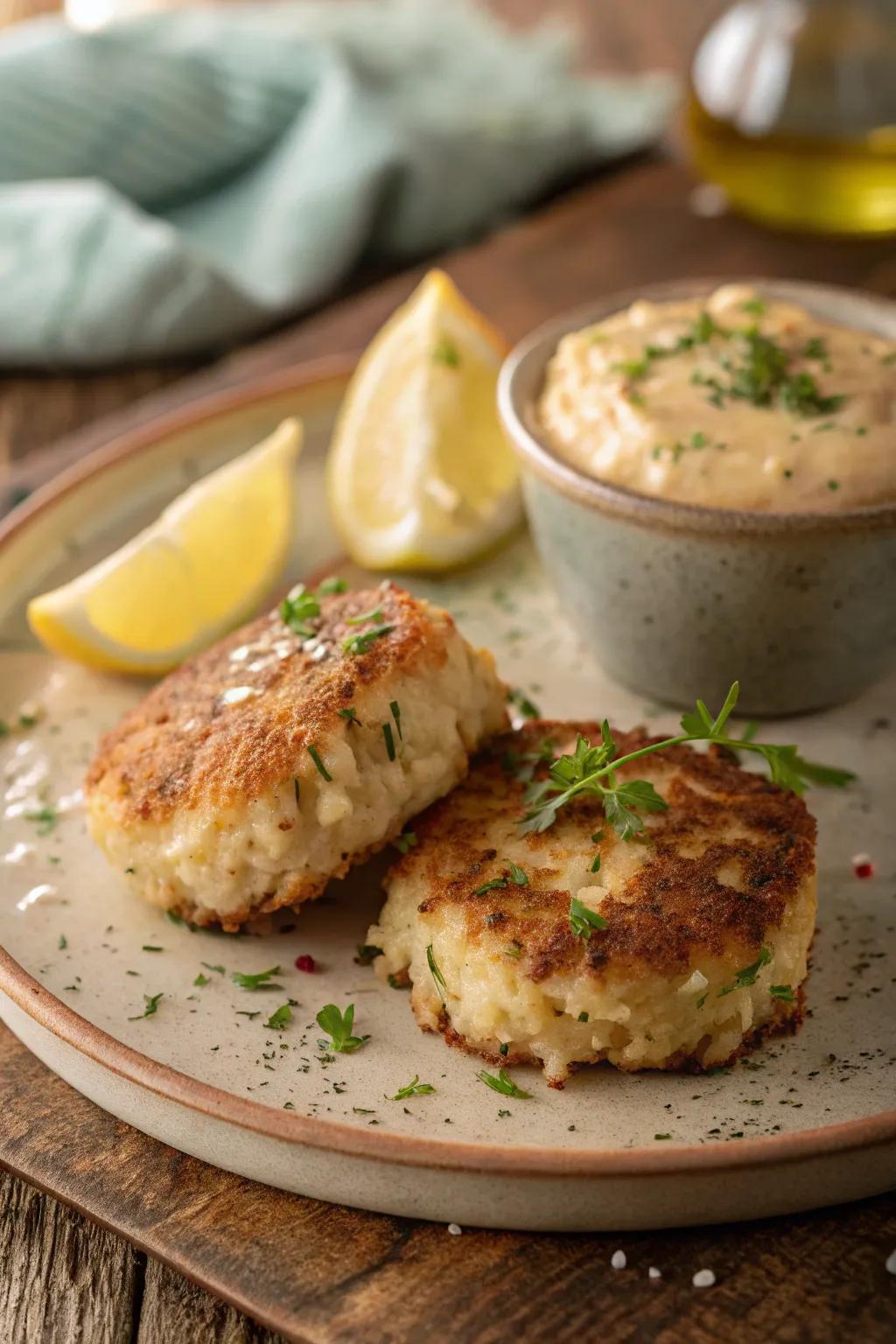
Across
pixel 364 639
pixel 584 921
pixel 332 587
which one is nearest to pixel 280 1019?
pixel 584 921

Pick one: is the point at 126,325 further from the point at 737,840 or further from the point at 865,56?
the point at 737,840

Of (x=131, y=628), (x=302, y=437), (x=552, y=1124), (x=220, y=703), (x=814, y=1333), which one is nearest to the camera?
(x=814, y=1333)

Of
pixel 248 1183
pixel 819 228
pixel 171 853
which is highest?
pixel 171 853

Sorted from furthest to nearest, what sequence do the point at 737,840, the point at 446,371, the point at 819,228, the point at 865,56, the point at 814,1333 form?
1. the point at 819,228
2. the point at 865,56
3. the point at 446,371
4. the point at 737,840
5. the point at 814,1333

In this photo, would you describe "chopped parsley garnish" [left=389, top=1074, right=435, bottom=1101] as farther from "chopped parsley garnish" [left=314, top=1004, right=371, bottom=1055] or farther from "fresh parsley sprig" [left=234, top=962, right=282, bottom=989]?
"fresh parsley sprig" [left=234, top=962, right=282, bottom=989]

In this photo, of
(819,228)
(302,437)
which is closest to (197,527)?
(302,437)

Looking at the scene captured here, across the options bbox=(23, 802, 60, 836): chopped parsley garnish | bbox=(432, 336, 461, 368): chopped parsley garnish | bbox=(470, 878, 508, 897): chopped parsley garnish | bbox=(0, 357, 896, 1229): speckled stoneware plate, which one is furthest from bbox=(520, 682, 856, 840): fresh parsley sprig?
bbox=(432, 336, 461, 368): chopped parsley garnish
